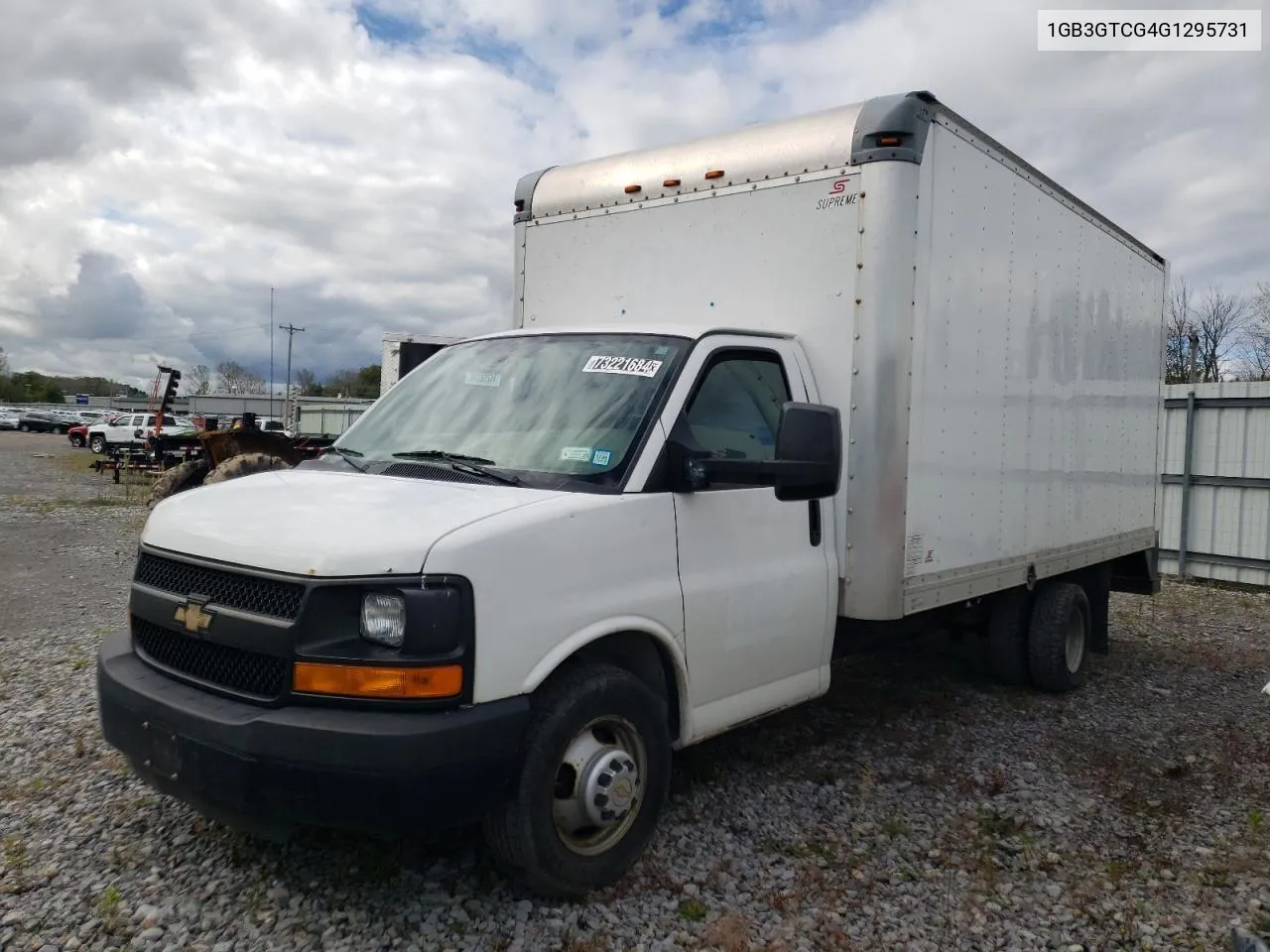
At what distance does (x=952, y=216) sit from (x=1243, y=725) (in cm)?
390

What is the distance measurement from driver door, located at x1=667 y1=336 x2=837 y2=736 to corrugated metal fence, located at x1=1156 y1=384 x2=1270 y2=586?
356 inches

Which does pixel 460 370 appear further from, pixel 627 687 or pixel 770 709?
pixel 770 709

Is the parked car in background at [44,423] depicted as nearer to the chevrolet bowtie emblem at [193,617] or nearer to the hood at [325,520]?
the hood at [325,520]

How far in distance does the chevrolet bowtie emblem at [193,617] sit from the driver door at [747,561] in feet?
5.53

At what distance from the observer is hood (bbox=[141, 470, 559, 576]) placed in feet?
9.61

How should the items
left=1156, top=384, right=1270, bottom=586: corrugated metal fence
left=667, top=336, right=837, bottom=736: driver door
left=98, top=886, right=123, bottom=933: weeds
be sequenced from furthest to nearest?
1. left=1156, top=384, right=1270, bottom=586: corrugated metal fence
2. left=667, top=336, right=837, bottom=736: driver door
3. left=98, top=886, right=123, bottom=933: weeds

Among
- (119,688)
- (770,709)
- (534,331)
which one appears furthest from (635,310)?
(119,688)

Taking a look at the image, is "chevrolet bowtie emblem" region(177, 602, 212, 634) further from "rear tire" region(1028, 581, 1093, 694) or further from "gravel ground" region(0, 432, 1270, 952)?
"rear tire" region(1028, 581, 1093, 694)

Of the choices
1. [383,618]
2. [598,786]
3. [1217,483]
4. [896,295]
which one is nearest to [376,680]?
[383,618]

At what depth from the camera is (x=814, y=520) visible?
4367mm

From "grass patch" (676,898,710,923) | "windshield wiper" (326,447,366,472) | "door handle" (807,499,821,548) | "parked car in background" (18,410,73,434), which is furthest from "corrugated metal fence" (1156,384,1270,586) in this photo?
"parked car in background" (18,410,73,434)

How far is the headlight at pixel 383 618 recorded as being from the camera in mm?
2902

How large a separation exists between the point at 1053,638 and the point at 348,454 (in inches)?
187

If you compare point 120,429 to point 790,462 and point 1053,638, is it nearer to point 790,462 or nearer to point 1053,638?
point 1053,638
